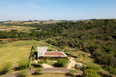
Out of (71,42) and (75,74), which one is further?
(71,42)

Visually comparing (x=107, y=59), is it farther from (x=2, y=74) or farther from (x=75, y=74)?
(x=2, y=74)

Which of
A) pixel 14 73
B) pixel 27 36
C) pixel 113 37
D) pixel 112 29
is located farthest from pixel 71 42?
pixel 27 36

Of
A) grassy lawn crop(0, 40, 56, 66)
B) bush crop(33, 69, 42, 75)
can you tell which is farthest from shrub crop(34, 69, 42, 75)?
grassy lawn crop(0, 40, 56, 66)

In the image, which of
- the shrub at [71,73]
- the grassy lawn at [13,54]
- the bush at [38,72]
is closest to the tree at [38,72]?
the bush at [38,72]

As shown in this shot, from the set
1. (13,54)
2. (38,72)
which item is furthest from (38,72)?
(13,54)

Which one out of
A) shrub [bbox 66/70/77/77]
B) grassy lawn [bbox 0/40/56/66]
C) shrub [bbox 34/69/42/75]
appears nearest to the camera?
shrub [bbox 34/69/42/75]

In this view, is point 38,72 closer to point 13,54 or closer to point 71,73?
point 71,73

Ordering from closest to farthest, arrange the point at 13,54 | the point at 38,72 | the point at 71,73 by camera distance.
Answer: the point at 38,72 < the point at 71,73 < the point at 13,54

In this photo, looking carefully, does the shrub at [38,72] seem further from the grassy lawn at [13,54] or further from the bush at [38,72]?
the grassy lawn at [13,54]

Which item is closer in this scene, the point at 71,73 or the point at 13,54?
the point at 71,73

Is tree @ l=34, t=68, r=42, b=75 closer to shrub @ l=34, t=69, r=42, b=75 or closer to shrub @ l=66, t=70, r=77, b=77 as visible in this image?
shrub @ l=34, t=69, r=42, b=75

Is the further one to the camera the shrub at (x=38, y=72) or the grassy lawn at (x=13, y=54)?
the grassy lawn at (x=13, y=54)
